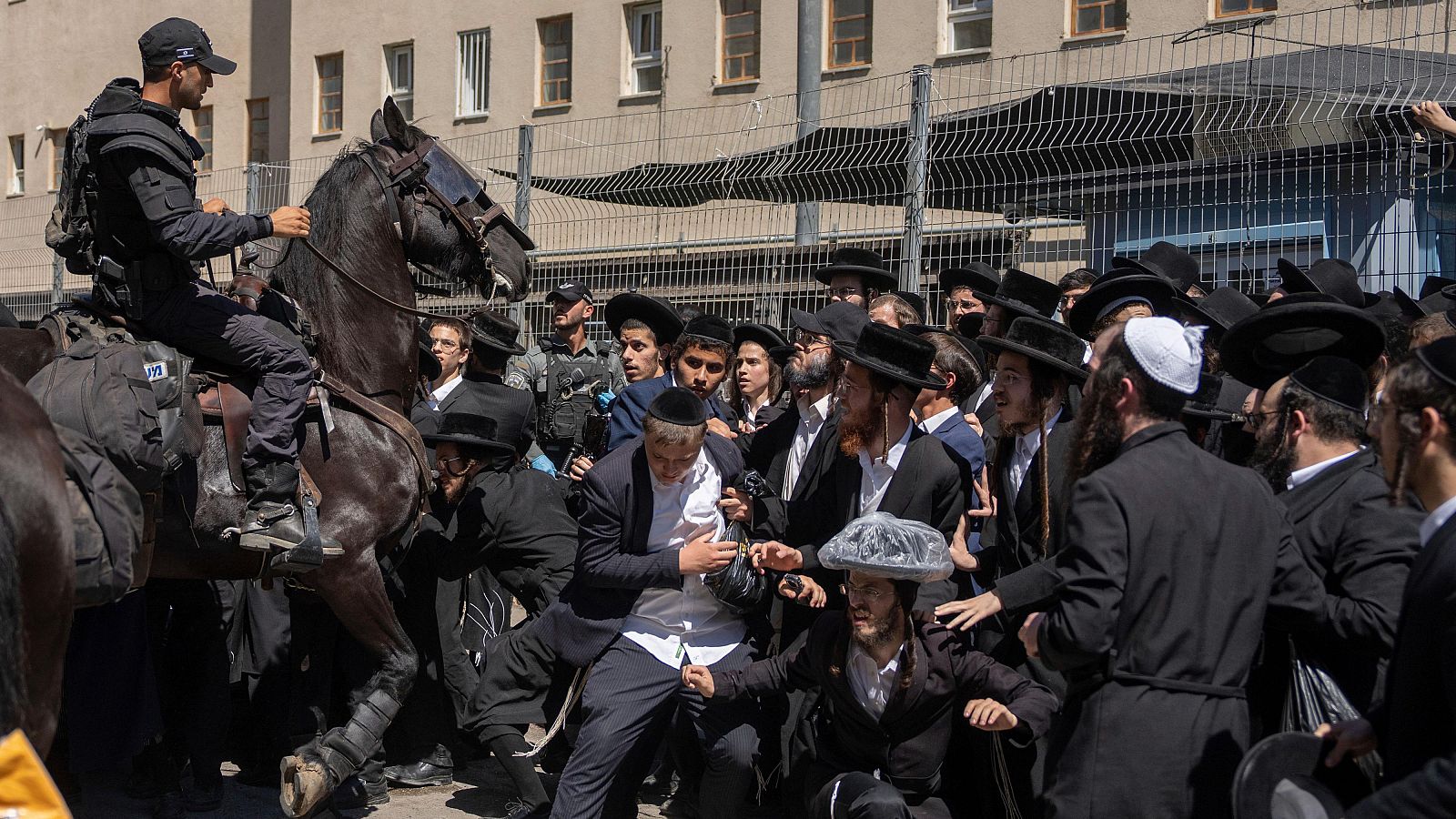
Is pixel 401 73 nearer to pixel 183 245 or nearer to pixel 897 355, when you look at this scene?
pixel 183 245

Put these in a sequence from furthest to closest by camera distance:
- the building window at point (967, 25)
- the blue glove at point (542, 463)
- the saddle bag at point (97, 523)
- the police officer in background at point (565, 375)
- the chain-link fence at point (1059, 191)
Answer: the building window at point (967, 25)
the police officer in background at point (565, 375)
the blue glove at point (542, 463)
the chain-link fence at point (1059, 191)
the saddle bag at point (97, 523)

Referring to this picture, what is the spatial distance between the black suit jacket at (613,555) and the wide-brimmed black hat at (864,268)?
2.48m

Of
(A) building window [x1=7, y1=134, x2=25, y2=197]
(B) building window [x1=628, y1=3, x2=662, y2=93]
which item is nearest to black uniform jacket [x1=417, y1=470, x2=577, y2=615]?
(B) building window [x1=628, y1=3, x2=662, y2=93]

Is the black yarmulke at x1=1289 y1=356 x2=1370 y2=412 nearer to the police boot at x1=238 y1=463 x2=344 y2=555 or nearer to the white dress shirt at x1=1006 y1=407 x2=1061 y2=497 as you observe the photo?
the white dress shirt at x1=1006 y1=407 x2=1061 y2=497

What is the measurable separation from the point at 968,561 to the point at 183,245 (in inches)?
122

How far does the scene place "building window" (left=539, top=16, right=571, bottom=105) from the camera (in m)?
23.2

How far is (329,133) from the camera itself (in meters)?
26.5

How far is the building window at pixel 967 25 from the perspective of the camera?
58.8ft

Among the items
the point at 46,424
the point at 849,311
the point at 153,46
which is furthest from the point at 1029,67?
the point at 46,424

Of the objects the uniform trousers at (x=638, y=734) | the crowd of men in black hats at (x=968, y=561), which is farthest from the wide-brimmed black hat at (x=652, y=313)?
the uniform trousers at (x=638, y=734)

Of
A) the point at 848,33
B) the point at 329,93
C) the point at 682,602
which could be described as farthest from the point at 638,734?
the point at 329,93

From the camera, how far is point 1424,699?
9.14 feet

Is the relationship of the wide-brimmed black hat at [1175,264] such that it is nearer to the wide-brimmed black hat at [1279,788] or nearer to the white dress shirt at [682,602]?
the white dress shirt at [682,602]

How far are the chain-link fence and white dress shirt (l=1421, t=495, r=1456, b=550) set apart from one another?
392 cm
